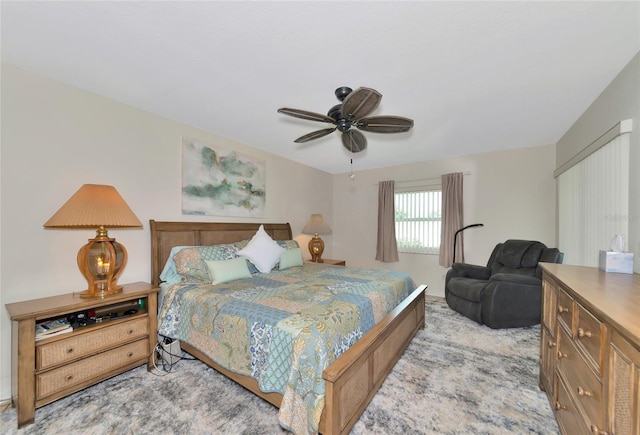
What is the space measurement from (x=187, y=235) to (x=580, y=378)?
3382 millimetres

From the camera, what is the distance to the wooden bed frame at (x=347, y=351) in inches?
55.8

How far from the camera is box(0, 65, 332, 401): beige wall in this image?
6.42ft

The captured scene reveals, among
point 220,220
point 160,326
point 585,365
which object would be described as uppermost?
point 220,220

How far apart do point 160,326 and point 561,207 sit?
4880 mm

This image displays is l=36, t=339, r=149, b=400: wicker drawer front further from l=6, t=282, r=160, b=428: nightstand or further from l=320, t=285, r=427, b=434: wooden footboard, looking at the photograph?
l=320, t=285, r=427, b=434: wooden footboard

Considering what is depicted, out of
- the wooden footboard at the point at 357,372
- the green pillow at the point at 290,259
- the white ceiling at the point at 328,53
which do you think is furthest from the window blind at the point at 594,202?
the green pillow at the point at 290,259

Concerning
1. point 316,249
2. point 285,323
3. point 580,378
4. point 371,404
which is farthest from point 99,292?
point 580,378

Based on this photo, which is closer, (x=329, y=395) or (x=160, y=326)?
(x=329, y=395)

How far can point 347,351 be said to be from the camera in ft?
5.24

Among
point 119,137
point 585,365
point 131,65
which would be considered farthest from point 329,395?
point 119,137

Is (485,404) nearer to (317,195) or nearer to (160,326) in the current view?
(160,326)

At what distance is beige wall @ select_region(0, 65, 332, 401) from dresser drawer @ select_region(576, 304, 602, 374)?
3.39 m

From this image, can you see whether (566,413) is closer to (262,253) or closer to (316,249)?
(262,253)

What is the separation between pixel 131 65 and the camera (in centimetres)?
196
